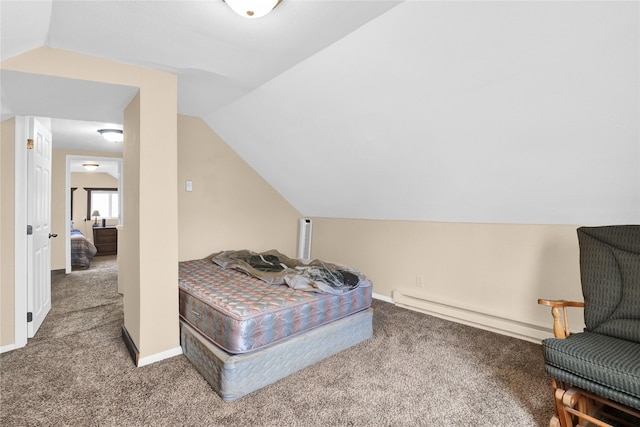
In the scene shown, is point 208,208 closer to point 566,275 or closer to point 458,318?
point 458,318

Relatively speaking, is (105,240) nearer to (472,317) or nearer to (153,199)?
(153,199)

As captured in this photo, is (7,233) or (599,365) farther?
(7,233)

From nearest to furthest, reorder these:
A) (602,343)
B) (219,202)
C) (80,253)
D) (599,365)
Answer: (599,365) < (602,343) < (219,202) < (80,253)

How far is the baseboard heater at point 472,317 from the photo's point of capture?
9.04ft

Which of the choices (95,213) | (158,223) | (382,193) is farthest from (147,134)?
(95,213)

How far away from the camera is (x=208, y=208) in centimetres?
397

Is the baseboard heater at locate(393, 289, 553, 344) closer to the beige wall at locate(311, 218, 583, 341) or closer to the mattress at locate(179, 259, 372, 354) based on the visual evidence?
the beige wall at locate(311, 218, 583, 341)

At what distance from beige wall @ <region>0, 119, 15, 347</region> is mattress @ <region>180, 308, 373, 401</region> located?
1.34 meters

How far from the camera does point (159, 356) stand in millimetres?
2371

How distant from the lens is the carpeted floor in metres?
1.75

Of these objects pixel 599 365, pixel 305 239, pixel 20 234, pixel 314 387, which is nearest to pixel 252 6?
pixel 314 387

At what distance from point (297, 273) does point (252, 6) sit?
2035 mm

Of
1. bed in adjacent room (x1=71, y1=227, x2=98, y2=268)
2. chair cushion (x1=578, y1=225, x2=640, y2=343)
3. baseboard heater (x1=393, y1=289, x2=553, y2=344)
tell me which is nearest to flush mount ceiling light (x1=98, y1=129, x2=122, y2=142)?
bed in adjacent room (x1=71, y1=227, x2=98, y2=268)

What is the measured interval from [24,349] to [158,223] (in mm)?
1496
